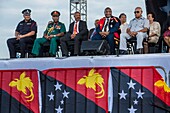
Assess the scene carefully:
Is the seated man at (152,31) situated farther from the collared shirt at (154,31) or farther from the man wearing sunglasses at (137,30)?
the man wearing sunglasses at (137,30)

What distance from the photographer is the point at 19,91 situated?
696 cm

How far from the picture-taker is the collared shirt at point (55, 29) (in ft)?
28.5

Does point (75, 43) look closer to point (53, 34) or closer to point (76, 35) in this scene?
point (76, 35)

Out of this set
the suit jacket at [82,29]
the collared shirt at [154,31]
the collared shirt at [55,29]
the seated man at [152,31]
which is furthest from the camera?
the collared shirt at [55,29]

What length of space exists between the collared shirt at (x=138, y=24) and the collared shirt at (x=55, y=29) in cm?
138

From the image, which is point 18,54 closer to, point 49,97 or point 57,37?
point 57,37

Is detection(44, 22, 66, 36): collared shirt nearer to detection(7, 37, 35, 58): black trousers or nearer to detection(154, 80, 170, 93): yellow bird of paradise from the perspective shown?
detection(7, 37, 35, 58): black trousers

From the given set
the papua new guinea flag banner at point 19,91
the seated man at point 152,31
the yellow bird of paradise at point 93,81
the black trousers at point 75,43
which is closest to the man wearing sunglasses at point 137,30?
the seated man at point 152,31

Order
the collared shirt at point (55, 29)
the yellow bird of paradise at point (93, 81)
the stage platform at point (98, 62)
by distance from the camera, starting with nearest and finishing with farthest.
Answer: the stage platform at point (98, 62), the yellow bird of paradise at point (93, 81), the collared shirt at point (55, 29)

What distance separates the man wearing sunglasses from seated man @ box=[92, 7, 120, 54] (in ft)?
0.62

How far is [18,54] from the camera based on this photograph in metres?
8.66

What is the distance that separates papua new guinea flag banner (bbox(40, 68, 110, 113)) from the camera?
6.44 metres

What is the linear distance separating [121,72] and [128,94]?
34cm

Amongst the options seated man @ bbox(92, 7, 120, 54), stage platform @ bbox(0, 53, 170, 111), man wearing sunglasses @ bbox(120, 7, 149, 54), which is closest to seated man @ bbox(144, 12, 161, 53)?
man wearing sunglasses @ bbox(120, 7, 149, 54)
